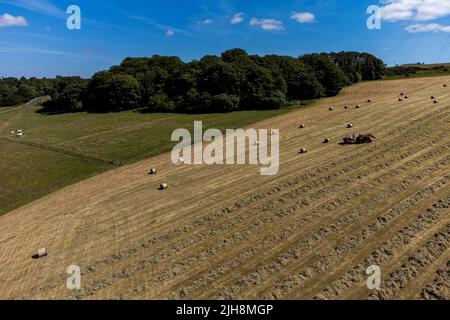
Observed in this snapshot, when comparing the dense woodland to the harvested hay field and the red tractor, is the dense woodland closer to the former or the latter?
the red tractor

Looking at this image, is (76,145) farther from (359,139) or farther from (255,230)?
(255,230)

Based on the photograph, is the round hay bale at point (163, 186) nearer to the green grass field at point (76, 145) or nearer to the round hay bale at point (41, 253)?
the round hay bale at point (41, 253)

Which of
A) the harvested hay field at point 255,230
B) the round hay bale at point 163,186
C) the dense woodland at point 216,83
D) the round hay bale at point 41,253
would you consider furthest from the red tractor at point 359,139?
the dense woodland at point 216,83

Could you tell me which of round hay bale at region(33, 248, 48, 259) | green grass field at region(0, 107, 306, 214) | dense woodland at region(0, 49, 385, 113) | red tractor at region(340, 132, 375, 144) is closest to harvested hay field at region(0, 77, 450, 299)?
round hay bale at region(33, 248, 48, 259)

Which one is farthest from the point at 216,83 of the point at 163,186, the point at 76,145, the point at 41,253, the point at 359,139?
the point at 41,253

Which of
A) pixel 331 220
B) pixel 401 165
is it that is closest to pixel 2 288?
pixel 331 220

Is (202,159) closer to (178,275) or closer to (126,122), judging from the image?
(178,275)
